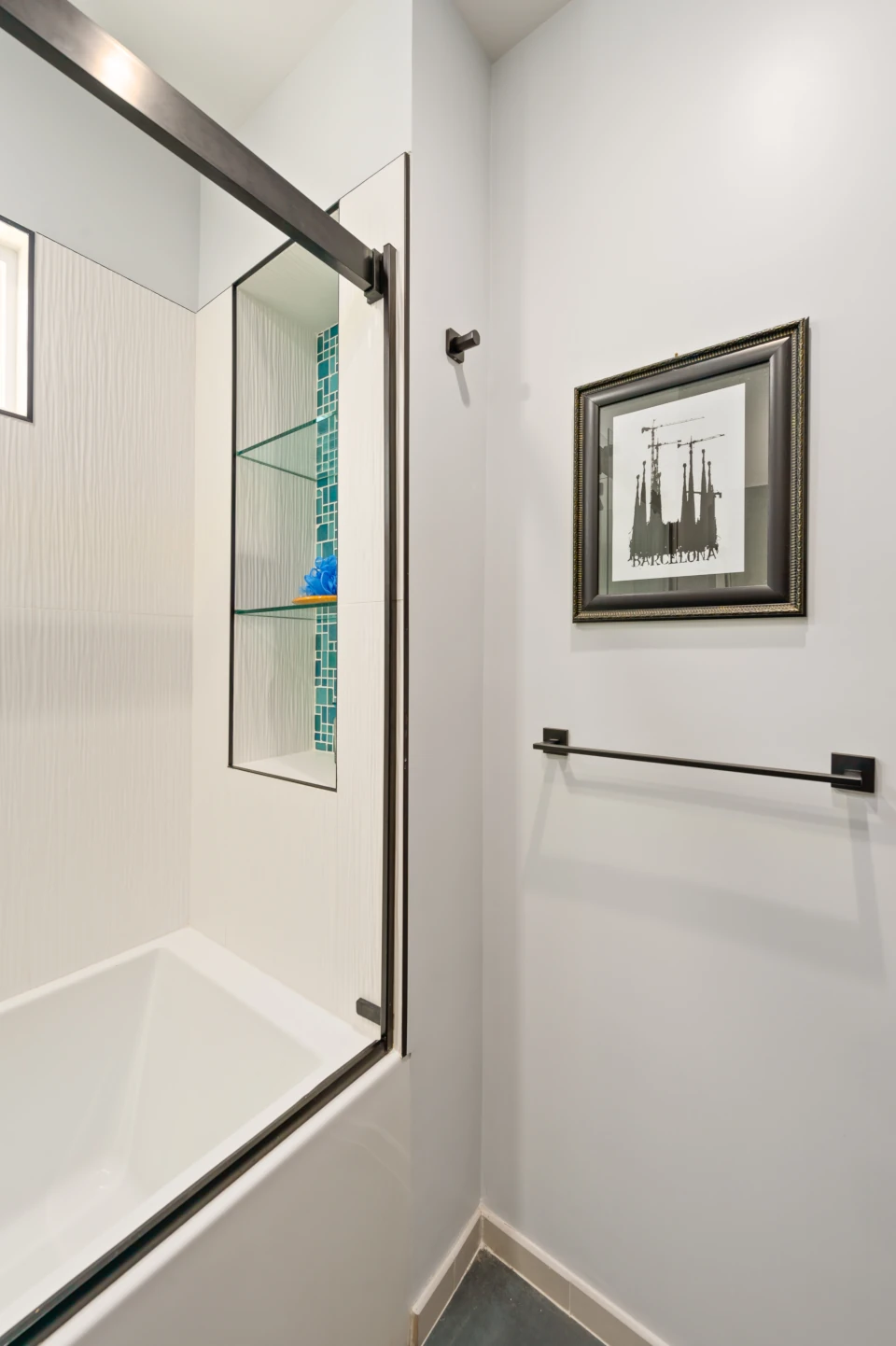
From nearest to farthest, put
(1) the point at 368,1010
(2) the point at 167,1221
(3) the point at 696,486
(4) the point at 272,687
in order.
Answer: (2) the point at 167,1221 → (3) the point at 696,486 → (1) the point at 368,1010 → (4) the point at 272,687

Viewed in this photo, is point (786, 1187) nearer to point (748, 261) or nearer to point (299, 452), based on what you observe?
point (748, 261)

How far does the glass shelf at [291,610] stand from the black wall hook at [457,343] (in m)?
0.60

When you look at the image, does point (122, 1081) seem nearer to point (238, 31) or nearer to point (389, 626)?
point (389, 626)

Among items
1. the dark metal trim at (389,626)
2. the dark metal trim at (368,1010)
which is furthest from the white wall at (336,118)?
the dark metal trim at (368,1010)

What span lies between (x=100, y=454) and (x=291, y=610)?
60 centimetres

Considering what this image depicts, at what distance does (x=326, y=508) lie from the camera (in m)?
1.61

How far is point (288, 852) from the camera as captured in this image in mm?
1394

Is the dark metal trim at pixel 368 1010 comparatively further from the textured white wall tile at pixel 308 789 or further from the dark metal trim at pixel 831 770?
the dark metal trim at pixel 831 770

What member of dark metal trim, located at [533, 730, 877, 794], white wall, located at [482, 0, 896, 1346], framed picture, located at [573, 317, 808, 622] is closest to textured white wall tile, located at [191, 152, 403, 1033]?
white wall, located at [482, 0, 896, 1346]

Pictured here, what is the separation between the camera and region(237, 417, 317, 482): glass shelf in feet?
5.12

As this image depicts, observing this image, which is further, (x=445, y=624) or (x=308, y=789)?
(x=308, y=789)

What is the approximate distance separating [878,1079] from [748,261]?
1353mm

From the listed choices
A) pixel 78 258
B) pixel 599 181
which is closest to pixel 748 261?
pixel 599 181

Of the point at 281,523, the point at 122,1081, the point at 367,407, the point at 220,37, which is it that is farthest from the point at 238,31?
the point at 122,1081
